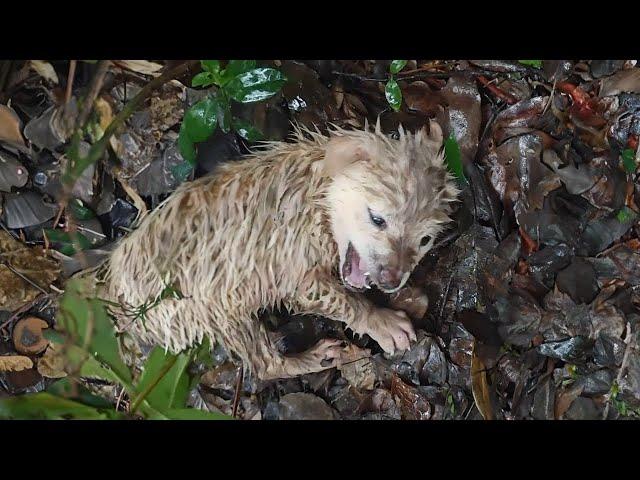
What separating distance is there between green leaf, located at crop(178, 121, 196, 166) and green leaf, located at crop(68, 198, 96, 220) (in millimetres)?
170

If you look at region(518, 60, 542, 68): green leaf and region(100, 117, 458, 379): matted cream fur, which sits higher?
region(518, 60, 542, 68): green leaf

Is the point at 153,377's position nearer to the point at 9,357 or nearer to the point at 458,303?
the point at 9,357

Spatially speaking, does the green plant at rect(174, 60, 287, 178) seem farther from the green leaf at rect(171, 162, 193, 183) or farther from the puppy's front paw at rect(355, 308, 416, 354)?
the puppy's front paw at rect(355, 308, 416, 354)

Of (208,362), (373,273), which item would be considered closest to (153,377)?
(208,362)

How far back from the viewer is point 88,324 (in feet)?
3.55

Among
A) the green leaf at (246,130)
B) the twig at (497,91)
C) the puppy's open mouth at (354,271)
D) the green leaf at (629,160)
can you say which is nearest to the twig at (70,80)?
the green leaf at (246,130)

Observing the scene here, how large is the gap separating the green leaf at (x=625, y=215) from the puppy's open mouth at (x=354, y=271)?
0.43 meters

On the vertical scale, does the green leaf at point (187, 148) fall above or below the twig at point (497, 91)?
below

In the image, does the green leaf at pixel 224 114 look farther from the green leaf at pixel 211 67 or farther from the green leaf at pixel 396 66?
the green leaf at pixel 396 66

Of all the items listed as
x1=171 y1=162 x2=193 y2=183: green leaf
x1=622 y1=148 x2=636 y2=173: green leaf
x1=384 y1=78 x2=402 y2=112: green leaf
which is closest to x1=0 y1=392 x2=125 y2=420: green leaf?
x1=171 y1=162 x2=193 y2=183: green leaf

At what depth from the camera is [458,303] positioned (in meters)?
1.12

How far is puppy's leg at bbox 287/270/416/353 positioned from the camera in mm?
1089

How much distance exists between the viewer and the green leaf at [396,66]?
110 cm

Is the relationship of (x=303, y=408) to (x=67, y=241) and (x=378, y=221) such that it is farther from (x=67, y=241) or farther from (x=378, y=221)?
(x=67, y=241)
